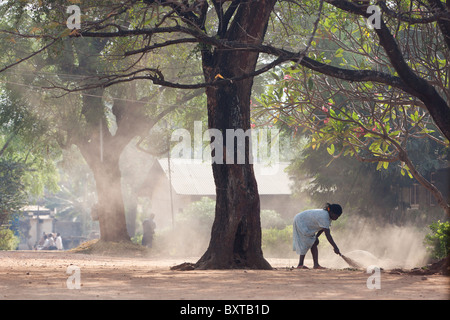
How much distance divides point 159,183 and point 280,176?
8.63 metres

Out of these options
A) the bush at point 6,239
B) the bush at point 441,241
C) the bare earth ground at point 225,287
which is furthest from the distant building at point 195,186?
the bare earth ground at point 225,287

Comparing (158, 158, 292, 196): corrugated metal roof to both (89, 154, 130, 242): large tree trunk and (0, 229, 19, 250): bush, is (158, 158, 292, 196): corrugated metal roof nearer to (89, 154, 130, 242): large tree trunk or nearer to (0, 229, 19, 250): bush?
(0, 229, 19, 250): bush

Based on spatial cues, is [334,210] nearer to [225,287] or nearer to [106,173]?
[225,287]

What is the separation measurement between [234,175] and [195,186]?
3107 cm

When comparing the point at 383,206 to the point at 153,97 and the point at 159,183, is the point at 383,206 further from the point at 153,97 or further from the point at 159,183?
the point at 159,183

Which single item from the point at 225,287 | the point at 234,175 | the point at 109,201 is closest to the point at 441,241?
the point at 234,175

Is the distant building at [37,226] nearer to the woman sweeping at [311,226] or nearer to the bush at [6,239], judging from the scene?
the bush at [6,239]

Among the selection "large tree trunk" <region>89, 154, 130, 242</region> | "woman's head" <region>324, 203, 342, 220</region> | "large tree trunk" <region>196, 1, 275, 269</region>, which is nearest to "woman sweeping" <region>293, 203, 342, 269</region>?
"woman's head" <region>324, 203, 342, 220</region>

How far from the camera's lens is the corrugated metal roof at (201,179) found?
43406 millimetres

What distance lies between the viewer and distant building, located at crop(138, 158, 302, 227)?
43594mm

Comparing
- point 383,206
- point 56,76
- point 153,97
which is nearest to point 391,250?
point 383,206

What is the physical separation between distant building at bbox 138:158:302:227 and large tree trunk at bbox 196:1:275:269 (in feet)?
96.7

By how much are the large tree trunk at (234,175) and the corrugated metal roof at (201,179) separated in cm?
2916
